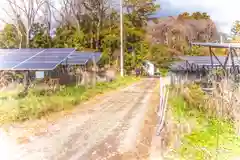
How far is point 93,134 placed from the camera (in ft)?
4.76

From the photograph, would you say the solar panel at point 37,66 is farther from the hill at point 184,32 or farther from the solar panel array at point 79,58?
the hill at point 184,32

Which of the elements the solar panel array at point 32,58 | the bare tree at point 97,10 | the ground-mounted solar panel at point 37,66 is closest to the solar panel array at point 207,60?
the bare tree at point 97,10

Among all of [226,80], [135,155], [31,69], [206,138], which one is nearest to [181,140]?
[206,138]

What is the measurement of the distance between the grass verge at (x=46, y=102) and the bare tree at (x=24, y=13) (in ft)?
0.93

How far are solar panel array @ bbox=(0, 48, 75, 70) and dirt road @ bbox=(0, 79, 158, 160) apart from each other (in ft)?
0.94

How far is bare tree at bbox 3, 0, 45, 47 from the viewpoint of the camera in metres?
0.93

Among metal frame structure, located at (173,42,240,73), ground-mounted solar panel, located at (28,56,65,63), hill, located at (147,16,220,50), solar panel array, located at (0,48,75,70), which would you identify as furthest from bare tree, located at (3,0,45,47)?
metal frame structure, located at (173,42,240,73)

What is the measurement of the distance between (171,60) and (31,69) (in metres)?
0.61

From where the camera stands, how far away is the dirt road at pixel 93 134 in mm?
1122

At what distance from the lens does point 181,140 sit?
1214 mm

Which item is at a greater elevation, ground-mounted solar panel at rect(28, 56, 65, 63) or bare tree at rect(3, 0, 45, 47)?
bare tree at rect(3, 0, 45, 47)

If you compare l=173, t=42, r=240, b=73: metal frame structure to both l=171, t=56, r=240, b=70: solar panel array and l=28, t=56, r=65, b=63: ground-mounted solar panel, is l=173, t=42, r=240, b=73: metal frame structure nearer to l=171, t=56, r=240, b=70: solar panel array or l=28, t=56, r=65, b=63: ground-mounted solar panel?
l=171, t=56, r=240, b=70: solar panel array

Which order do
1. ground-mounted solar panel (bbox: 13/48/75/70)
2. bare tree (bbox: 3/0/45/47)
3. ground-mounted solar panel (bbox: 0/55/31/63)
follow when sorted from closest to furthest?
bare tree (bbox: 3/0/45/47)
ground-mounted solar panel (bbox: 0/55/31/63)
ground-mounted solar panel (bbox: 13/48/75/70)

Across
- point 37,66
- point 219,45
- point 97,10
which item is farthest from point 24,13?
point 219,45
